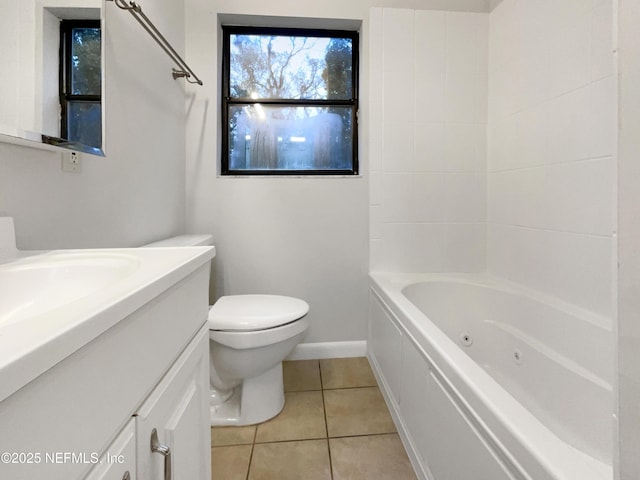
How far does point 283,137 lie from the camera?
1960 mm

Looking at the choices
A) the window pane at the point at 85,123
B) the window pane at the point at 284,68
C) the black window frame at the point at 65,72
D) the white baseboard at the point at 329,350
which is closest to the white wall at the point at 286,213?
the white baseboard at the point at 329,350

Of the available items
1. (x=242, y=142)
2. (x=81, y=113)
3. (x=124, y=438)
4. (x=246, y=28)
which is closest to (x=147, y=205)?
(x=81, y=113)

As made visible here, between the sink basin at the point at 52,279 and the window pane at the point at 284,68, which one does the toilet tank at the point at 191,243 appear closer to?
the sink basin at the point at 52,279

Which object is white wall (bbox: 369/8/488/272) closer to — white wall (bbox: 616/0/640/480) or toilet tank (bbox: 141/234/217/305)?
toilet tank (bbox: 141/234/217/305)

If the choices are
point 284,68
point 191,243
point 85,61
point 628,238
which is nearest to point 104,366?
point 628,238

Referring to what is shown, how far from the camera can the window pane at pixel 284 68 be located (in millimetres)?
1944

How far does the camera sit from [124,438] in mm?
438

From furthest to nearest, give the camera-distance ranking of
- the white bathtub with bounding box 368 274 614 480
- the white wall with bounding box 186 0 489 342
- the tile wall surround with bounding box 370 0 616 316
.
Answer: the white wall with bounding box 186 0 489 342, the tile wall surround with bounding box 370 0 616 316, the white bathtub with bounding box 368 274 614 480

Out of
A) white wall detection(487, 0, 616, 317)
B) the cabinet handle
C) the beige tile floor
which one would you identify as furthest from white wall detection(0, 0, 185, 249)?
white wall detection(487, 0, 616, 317)

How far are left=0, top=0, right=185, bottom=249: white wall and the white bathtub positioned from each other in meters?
1.15

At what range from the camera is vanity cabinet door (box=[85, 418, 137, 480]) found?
39cm

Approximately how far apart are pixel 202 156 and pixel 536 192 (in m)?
1.78

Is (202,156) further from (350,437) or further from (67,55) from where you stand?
(350,437)

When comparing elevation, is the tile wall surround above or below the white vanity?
above
